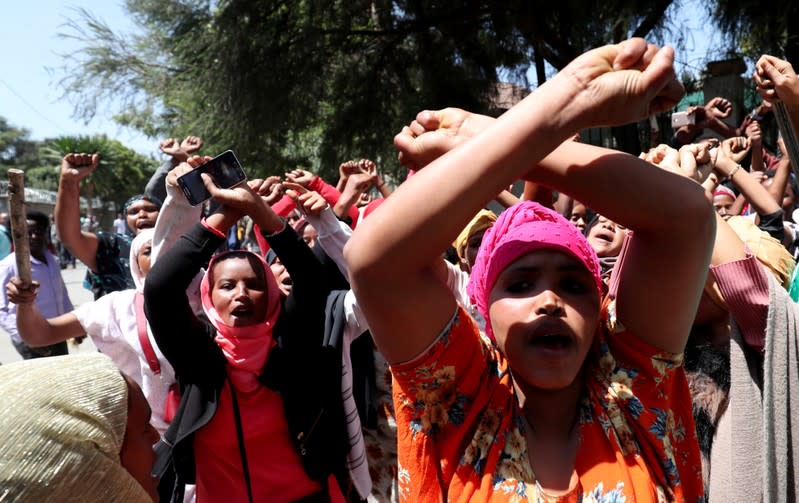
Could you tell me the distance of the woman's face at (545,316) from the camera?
1424 millimetres

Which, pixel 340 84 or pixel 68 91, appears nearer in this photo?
pixel 340 84

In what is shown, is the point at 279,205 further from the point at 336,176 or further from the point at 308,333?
the point at 336,176

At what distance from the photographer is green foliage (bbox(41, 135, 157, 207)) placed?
142ft

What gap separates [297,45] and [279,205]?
6.49 metres

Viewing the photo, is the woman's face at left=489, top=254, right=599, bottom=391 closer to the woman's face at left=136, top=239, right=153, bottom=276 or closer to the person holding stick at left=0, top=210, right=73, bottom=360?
the woman's face at left=136, top=239, right=153, bottom=276

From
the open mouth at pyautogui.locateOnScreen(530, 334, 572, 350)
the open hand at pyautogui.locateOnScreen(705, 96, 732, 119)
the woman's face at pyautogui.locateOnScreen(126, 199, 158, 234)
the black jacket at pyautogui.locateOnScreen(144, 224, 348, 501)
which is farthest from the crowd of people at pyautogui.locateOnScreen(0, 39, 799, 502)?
the woman's face at pyautogui.locateOnScreen(126, 199, 158, 234)

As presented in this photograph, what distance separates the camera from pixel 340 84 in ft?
32.5

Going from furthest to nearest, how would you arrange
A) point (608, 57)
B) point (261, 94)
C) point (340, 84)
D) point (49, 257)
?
point (340, 84), point (261, 94), point (49, 257), point (608, 57)

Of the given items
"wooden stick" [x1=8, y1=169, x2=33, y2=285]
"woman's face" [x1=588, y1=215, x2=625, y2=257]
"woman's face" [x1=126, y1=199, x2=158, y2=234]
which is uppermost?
"wooden stick" [x1=8, y1=169, x2=33, y2=285]

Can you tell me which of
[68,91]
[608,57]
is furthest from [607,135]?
[68,91]

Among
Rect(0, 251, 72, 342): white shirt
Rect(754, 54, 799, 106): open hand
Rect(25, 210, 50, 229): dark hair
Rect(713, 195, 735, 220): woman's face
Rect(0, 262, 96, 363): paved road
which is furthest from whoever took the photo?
Rect(0, 262, 96, 363): paved road

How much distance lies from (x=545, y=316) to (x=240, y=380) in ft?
5.01

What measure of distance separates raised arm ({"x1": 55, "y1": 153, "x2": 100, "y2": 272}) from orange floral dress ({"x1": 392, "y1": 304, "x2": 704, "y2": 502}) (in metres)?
2.82

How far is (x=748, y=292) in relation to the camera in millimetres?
1860
